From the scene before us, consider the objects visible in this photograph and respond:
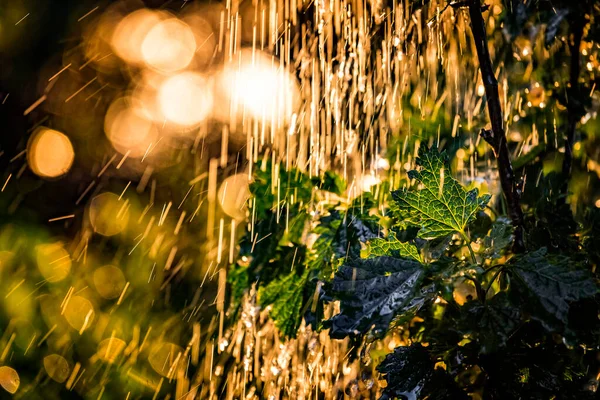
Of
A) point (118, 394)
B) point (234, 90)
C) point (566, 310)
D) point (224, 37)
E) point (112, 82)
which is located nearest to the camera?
point (566, 310)

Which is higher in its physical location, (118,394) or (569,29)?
(569,29)

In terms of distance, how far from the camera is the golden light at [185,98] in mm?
3660

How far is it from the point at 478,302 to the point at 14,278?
1690 millimetres

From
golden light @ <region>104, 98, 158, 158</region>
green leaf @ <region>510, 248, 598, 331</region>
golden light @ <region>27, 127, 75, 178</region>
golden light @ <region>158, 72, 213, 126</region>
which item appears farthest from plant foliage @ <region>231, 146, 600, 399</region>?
golden light @ <region>158, 72, 213, 126</region>

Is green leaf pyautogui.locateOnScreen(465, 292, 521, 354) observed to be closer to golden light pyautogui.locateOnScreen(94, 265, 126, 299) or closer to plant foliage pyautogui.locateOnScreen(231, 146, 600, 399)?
plant foliage pyautogui.locateOnScreen(231, 146, 600, 399)

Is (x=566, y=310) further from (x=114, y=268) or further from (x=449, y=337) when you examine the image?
(x=114, y=268)

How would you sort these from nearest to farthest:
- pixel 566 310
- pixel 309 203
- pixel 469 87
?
1. pixel 566 310
2. pixel 309 203
3. pixel 469 87

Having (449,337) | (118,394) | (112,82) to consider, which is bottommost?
(118,394)

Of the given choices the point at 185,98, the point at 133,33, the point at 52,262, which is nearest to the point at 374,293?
the point at 52,262

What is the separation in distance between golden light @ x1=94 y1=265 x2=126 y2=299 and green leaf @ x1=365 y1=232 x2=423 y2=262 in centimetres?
167

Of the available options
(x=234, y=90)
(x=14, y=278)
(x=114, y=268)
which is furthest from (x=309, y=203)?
(x=234, y=90)

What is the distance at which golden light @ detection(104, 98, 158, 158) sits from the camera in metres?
3.19

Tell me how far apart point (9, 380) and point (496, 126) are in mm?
1731

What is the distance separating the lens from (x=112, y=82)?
3.47 m
